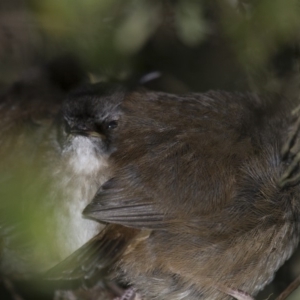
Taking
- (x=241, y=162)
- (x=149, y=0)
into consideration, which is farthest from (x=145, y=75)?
(x=241, y=162)

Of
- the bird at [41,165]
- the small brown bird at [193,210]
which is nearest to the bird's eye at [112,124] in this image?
the small brown bird at [193,210]

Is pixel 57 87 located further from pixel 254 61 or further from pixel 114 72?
pixel 254 61

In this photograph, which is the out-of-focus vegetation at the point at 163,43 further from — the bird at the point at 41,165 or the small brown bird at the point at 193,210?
the small brown bird at the point at 193,210

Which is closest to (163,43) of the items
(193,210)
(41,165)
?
(41,165)

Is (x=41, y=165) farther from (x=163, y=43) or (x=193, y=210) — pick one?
(x=163, y=43)

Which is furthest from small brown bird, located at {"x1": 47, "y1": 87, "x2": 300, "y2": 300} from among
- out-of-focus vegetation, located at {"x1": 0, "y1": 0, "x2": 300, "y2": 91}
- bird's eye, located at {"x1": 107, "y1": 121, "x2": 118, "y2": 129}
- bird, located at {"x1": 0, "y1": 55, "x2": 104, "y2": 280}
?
out-of-focus vegetation, located at {"x1": 0, "y1": 0, "x2": 300, "y2": 91}

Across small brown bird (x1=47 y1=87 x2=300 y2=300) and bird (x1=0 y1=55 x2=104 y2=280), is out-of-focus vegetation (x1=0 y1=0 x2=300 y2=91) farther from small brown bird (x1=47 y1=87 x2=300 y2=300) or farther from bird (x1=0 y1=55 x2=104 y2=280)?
small brown bird (x1=47 y1=87 x2=300 y2=300)
